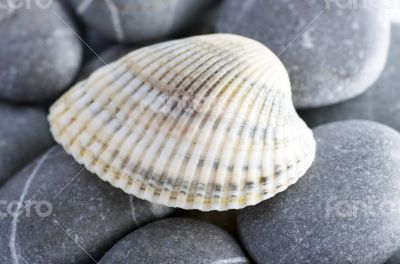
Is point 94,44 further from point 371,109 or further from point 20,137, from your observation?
point 371,109

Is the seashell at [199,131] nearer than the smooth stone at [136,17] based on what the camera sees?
Yes

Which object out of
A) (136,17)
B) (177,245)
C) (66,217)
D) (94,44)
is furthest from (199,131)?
(94,44)

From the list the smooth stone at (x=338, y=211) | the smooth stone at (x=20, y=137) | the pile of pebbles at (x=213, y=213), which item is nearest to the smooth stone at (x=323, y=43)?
the pile of pebbles at (x=213, y=213)

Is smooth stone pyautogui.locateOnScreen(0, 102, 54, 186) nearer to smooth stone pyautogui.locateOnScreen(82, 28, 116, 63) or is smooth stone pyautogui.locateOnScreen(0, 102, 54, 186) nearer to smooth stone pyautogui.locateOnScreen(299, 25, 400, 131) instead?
smooth stone pyautogui.locateOnScreen(82, 28, 116, 63)

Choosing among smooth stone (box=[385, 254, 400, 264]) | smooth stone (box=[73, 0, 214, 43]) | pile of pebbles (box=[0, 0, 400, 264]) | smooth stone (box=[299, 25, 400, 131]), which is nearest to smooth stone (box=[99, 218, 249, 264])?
pile of pebbles (box=[0, 0, 400, 264])

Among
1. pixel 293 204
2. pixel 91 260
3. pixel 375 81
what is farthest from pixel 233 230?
pixel 375 81

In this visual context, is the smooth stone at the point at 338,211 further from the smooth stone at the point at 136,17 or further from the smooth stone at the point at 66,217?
the smooth stone at the point at 136,17
